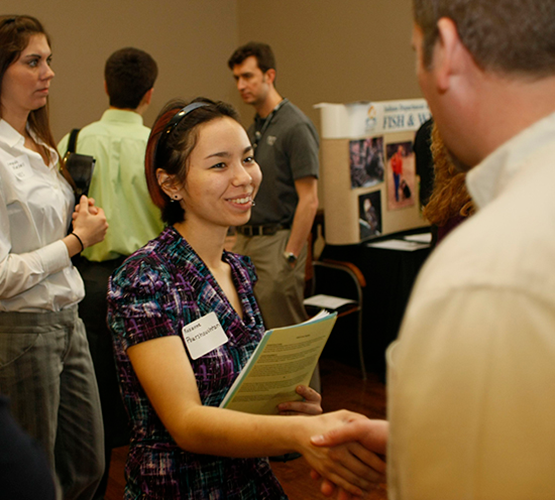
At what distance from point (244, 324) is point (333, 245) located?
3.04 meters

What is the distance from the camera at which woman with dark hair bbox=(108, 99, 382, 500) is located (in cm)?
115

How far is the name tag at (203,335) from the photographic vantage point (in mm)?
1280

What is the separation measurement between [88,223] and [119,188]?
72 centimetres

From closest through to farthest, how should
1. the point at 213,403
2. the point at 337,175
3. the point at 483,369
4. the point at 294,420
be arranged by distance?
the point at 483,369 → the point at 294,420 → the point at 213,403 → the point at 337,175

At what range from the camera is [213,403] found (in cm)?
131

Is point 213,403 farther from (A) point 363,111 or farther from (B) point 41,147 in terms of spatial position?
(A) point 363,111

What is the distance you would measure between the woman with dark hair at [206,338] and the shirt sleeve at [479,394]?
21.9 inches

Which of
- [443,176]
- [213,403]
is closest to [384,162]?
[443,176]

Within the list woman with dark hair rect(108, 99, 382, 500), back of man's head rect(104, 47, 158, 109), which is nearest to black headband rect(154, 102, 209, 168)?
woman with dark hair rect(108, 99, 382, 500)

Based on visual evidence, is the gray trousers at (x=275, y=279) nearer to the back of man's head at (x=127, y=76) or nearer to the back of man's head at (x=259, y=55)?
the back of man's head at (x=259, y=55)

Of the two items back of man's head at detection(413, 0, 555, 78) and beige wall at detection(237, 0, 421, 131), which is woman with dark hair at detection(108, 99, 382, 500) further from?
beige wall at detection(237, 0, 421, 131)

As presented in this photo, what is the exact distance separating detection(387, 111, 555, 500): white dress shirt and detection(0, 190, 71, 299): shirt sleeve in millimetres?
1625

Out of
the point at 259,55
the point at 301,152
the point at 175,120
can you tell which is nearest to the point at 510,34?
the point at 175,120

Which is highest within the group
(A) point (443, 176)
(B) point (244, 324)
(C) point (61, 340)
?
(A) point (443, 176)
